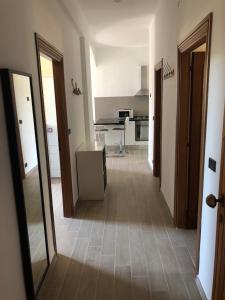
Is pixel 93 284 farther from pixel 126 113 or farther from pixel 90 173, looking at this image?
pixel 126 113

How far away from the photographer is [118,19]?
4.47 m

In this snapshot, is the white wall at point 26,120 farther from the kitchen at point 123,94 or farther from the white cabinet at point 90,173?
the kitchen at point 123,94

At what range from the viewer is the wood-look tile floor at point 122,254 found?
208 centimetres

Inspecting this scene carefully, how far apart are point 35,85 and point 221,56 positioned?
1.44 meters

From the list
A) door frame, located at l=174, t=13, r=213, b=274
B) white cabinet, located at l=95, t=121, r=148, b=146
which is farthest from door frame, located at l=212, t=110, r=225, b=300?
white cabinet, located at l=95, t=121, r=148, b=146

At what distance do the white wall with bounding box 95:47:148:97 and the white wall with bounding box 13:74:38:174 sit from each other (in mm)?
5940

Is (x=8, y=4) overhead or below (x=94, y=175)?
overhead

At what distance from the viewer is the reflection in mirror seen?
165cm

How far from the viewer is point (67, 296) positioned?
203 centimetres

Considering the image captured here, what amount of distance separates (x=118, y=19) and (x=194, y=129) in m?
2.88

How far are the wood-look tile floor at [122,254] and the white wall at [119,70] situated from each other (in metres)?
4.44

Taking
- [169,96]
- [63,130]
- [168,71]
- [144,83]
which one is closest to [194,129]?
[169,96]

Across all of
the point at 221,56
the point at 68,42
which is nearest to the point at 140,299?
the point at 221,56

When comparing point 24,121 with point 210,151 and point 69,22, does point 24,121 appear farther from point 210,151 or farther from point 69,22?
point 69,22
